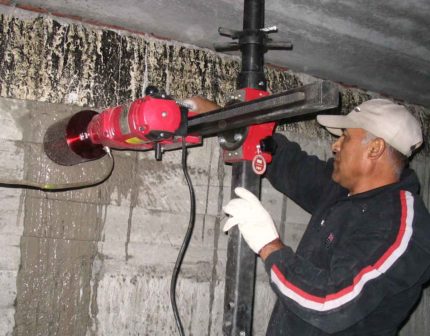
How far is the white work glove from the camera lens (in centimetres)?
140

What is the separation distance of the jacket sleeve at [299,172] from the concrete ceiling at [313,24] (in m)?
0.48

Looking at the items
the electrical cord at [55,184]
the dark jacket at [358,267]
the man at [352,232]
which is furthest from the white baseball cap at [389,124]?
the electrical cord at [55,184]

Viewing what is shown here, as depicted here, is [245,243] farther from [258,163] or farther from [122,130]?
[122,130]

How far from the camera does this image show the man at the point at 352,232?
131cm

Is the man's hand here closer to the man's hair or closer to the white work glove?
the white work glove

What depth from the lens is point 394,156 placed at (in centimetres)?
166

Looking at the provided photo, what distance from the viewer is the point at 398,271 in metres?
1.33

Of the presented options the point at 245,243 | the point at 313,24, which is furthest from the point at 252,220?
the point at 313,24

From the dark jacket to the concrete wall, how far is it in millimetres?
514

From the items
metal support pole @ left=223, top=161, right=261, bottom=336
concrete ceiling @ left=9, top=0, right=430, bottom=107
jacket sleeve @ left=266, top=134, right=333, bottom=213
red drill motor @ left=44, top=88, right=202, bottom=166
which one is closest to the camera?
red drill motor @ left=44, top=88, right=202, bottom=166

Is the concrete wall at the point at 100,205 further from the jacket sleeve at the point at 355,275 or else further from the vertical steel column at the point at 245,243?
the jacket sleeve at the point at 355,275

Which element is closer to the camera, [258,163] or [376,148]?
[258,163]

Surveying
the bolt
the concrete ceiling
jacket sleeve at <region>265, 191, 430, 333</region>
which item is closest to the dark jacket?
jacket sleeve at <region>265, 191, 430, 333</region>

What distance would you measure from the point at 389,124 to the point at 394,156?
0.42 ft
